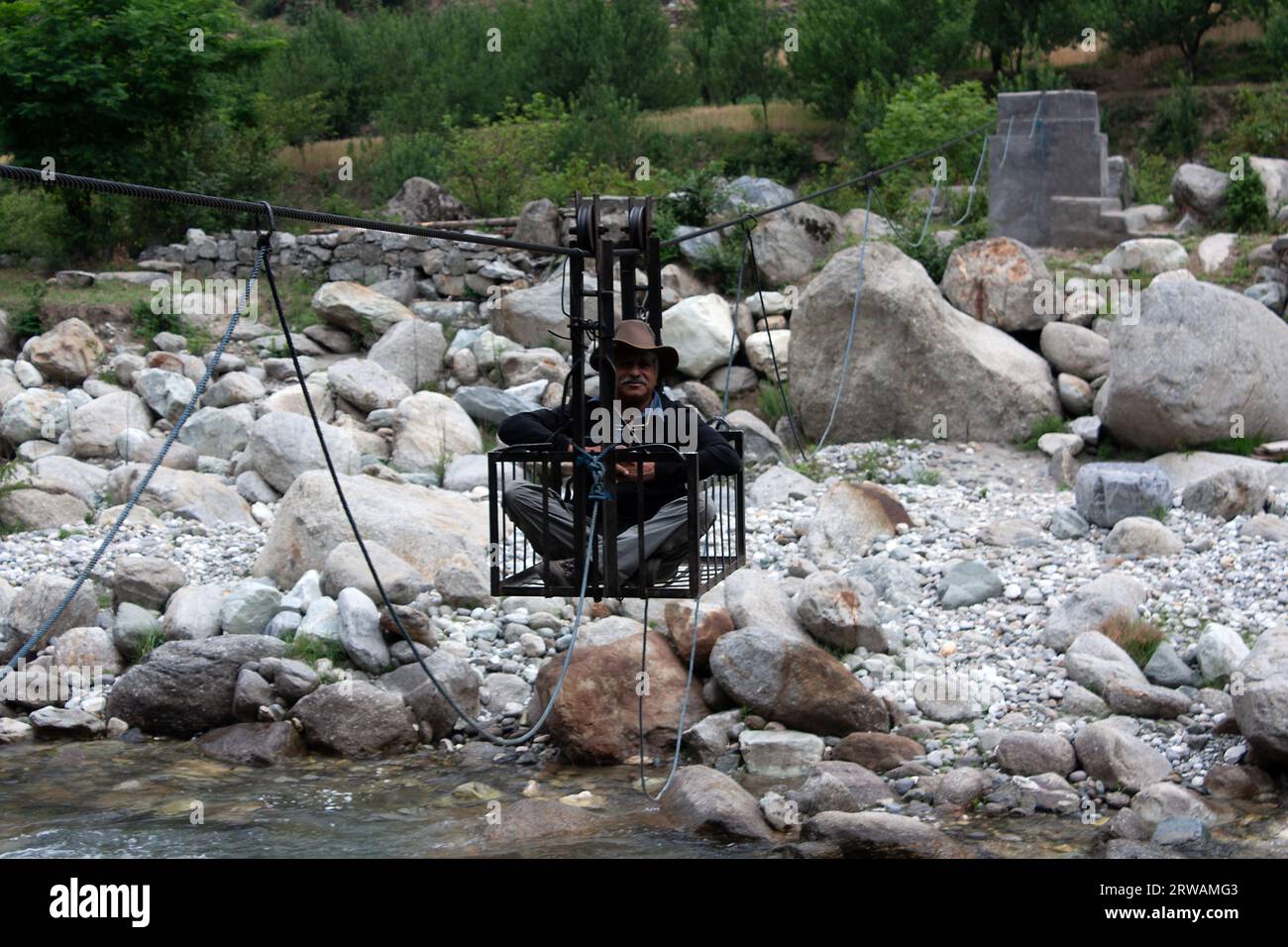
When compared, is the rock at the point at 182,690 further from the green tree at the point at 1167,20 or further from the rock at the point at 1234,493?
the green tree at the point at 1167,20

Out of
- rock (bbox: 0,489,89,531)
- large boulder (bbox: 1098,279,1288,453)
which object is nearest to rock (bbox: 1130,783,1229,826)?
large boulder (bbox: 1098,279,1288,453)

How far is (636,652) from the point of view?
9070 mm

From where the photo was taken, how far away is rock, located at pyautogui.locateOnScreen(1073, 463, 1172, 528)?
10945mm

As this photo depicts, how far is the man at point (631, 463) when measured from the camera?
5.95 m

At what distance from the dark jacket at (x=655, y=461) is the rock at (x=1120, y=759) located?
10.5 feet

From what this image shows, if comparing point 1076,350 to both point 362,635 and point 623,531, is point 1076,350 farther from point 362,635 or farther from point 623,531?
point 623,531

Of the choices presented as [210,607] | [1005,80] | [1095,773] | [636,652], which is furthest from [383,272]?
[1005,80]

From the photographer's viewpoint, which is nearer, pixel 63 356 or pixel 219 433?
pixel 219 433

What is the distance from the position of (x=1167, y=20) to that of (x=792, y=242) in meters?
17.6

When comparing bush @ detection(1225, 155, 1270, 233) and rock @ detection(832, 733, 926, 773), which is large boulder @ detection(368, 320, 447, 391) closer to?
rock @ detection(832, 733, 926, 773)

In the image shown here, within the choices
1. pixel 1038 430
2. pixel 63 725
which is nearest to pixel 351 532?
pixel 63 725

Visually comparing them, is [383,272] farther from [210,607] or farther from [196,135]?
[210,607]

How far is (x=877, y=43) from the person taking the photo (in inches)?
1125
